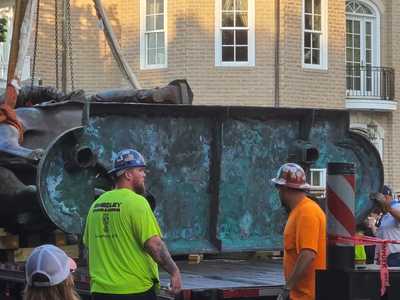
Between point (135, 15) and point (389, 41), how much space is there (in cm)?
691

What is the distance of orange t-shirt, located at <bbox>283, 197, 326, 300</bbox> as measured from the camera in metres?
5.76

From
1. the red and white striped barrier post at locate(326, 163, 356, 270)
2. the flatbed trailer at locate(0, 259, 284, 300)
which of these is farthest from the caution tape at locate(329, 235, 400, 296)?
the flatbed trailer at locate(0, 259, 284, 300)

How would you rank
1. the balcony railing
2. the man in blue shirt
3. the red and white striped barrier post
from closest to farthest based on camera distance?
the red and white striped barrier post < the man in blue shirt < the balcony railing

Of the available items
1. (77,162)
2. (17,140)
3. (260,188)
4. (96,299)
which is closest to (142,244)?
(96,299)

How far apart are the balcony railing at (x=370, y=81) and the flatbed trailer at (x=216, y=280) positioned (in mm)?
16182

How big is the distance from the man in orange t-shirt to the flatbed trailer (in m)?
0.38

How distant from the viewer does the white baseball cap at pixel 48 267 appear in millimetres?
3699

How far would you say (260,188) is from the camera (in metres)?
7.89

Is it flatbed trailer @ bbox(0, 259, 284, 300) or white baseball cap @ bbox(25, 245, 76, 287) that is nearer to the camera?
white baseball cap @ bbox(25, 245, 76, 287)

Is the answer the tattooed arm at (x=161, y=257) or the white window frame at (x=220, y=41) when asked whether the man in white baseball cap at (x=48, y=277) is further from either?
the white window frame at (x=220, y=41)

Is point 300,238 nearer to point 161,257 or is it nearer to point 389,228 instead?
point 161,257

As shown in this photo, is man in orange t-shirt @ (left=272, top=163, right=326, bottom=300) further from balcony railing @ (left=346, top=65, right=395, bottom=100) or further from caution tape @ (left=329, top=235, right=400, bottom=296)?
balcony railing @ (left=346, top=65, right=395, bottom=100)

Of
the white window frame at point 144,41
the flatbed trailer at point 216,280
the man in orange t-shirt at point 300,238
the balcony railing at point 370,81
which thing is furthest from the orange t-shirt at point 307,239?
the balcony railing at point 370,81

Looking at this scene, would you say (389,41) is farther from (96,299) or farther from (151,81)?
(96,299)
